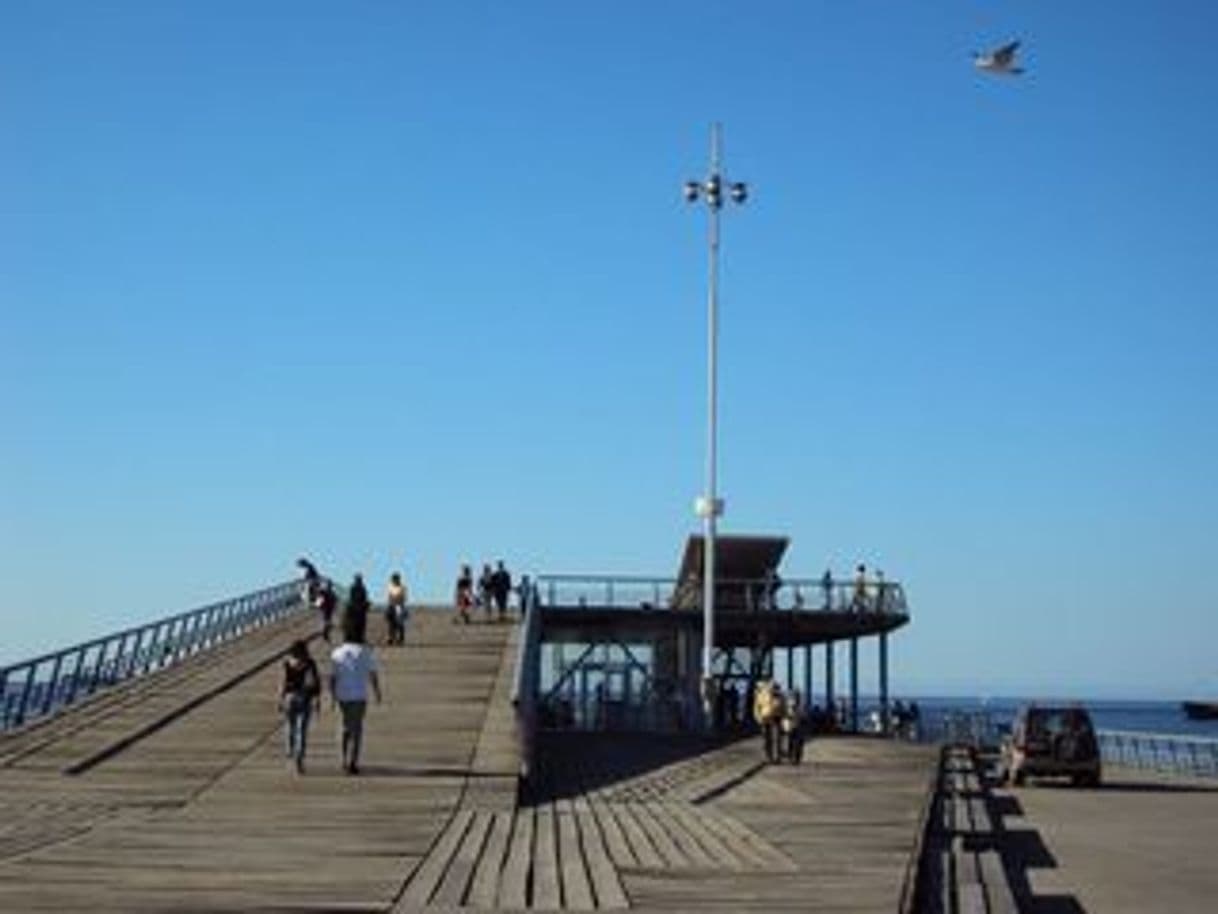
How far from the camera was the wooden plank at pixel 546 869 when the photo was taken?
12234 millimetres

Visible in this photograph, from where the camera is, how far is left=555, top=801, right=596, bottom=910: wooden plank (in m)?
12.2

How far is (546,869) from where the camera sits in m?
14.0

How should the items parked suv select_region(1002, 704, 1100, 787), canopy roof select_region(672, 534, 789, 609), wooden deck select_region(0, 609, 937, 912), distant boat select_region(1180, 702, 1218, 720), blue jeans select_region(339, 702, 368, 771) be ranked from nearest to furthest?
1. wooden deck select_region(0, 609, 937, 912)
2. blue jeans select_region(339, 702, 368, 771)
3. parked suv select_region(1002, 704, 1100, 787)
4. canopy roof select_region(672, 534, 789, 609)
5. distant boat select_region(1180, 702, 1218, 720)

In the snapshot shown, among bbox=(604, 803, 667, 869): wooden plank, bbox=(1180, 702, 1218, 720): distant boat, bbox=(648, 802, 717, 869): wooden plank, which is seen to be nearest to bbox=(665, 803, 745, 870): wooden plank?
bbox=(648, 802, 717, 869): wooden plank

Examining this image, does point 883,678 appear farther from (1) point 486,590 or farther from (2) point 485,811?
(2) point 485,811

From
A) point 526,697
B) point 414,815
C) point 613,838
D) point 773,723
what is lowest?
point 613,838

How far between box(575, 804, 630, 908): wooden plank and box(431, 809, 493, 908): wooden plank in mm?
834

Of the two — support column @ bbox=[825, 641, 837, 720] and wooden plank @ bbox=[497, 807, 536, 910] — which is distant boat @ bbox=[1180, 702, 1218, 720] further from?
wooden plank @ bbox=[497, 807, 536, 910]

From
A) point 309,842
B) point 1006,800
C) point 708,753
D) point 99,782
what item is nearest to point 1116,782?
point 1006,800

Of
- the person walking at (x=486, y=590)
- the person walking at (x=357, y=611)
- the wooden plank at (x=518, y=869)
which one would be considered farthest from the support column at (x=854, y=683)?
the wooden plank at (x=518, y=869)

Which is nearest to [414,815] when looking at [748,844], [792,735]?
[748,844]

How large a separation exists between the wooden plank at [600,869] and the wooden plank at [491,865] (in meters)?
0.64

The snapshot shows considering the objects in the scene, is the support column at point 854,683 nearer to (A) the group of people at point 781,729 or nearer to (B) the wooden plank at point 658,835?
(A) the group of people at point 781,729

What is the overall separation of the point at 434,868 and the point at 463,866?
9.8 inches
